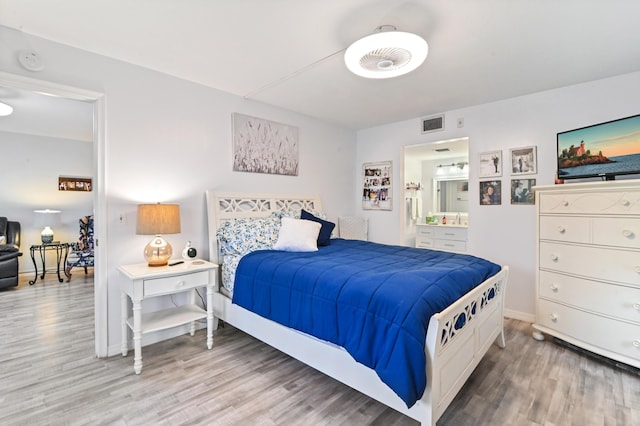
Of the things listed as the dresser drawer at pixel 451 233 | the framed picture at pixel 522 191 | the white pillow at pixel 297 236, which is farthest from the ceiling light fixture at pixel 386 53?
the dresser drawer at pixel 451 233

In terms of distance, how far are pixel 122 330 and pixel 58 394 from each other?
608 millimetres

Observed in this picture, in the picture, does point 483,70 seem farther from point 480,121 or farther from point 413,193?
point 413,193

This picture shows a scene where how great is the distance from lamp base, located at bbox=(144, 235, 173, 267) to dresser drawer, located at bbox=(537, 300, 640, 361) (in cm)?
351

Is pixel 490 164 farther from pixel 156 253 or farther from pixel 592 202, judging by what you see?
pixel 156 253

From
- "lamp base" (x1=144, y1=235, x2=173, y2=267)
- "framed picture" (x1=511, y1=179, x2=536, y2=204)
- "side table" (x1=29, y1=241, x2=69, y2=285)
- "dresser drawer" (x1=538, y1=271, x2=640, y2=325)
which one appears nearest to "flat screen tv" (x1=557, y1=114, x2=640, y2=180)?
"framed picture" (x1=511, y1=179, x2=536, y2=204)

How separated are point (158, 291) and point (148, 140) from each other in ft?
4.56

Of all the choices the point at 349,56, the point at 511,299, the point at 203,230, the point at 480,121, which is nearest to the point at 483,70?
the point at 480,121

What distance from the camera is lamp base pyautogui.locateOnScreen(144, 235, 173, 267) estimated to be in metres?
2.51

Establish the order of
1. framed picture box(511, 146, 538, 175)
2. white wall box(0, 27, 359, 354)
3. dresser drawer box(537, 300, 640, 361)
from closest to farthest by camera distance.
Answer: dresser drawer box(537, 300, 640, 361)
white wall box(0, 27, 359, 354)
framed picture box(511, 146, 538, 175)

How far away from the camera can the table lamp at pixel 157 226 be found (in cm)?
241

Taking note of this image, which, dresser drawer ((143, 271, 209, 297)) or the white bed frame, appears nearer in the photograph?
the white bed frame

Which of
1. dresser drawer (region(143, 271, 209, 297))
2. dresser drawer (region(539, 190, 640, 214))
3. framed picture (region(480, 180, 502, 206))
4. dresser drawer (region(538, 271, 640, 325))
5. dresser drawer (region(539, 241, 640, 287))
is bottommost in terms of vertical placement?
dresser drawer (region(538, 271, 640, 325))

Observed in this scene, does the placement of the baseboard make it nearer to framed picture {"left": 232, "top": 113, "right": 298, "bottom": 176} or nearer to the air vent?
the air vent

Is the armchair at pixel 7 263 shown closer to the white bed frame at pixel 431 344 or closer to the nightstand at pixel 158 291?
the nightstand at pixel 158 291
